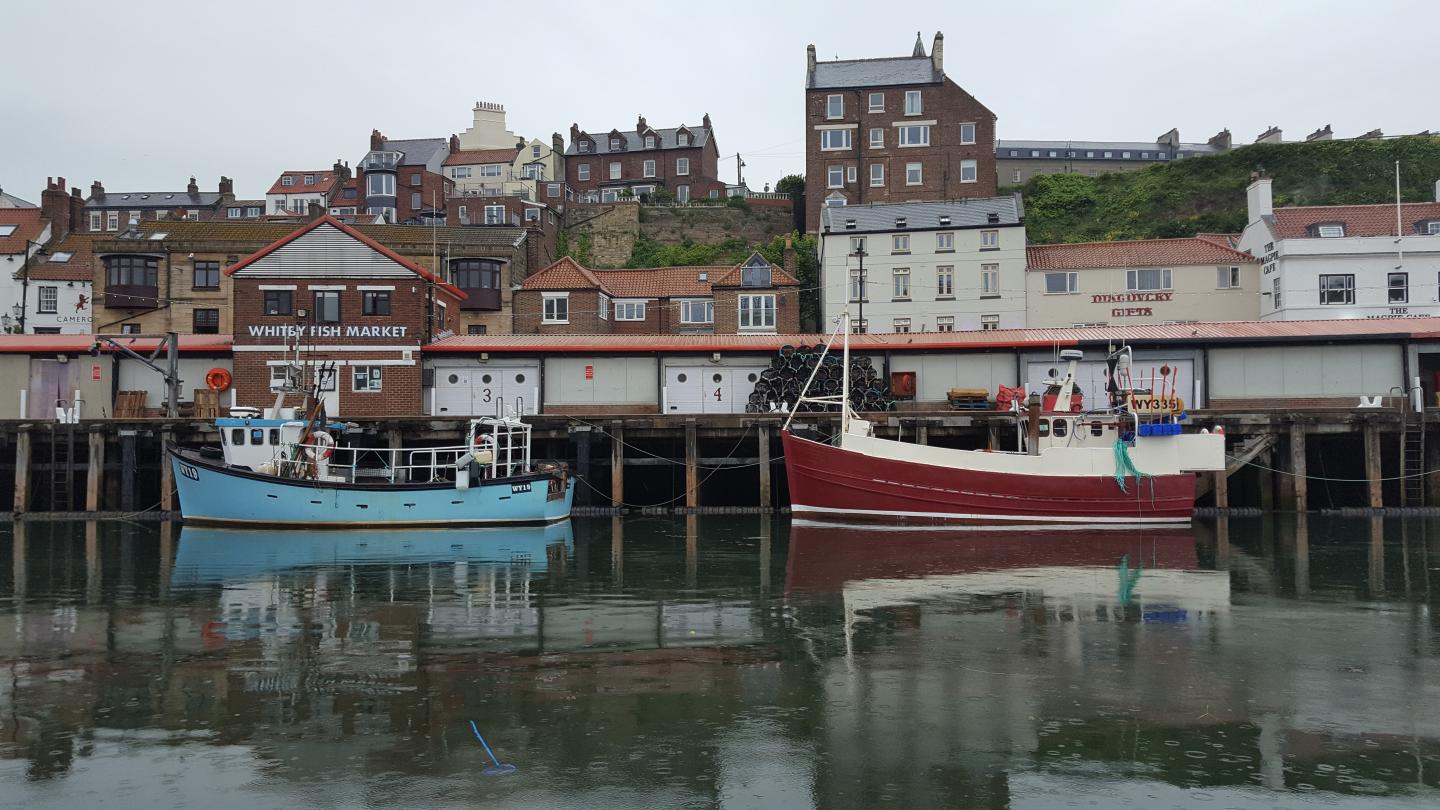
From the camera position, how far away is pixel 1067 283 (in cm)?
5653

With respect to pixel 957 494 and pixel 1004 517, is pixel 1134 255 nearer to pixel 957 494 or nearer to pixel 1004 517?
pixel 1004 517

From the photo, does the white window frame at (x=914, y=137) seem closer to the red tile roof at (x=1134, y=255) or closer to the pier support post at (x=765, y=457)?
the red tile roof at (x=1134, y=255)

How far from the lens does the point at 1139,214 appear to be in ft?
242

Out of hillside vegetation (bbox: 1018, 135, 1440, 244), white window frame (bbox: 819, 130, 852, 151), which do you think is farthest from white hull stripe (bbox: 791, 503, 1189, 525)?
white window frame (bbox: 819, 130, 852, 151)

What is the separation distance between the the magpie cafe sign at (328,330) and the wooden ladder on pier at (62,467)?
288 inches

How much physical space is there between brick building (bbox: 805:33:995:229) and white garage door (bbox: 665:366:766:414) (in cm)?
3075

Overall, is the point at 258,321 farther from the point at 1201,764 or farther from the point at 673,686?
the point at 1201,764

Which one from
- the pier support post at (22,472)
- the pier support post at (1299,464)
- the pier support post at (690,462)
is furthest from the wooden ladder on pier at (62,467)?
the pier support post at (1299,464)

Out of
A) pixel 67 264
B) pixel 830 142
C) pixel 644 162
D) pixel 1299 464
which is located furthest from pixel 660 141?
pixel 1299 464

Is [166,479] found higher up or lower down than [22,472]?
lower down

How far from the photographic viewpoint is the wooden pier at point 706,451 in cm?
3594

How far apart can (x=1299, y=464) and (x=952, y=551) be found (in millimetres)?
15615

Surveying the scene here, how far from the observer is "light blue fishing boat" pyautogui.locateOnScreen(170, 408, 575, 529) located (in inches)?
1277

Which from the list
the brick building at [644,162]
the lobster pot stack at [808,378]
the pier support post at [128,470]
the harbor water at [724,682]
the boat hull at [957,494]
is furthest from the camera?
the brick building at [644,162]
